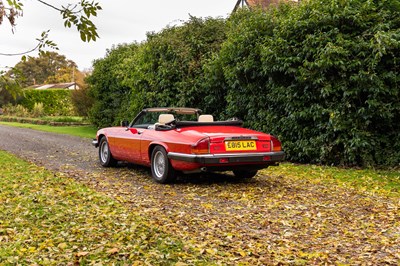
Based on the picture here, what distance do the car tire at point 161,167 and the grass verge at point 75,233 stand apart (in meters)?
1.34

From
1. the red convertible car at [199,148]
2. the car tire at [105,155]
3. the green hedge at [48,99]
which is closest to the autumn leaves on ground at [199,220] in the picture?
the red convertible car at [199,148]

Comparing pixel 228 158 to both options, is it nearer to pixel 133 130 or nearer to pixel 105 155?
pixel 133 130

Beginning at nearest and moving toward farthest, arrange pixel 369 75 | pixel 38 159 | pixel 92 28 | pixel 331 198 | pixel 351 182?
pixel 92 28
pixel 331 198
pixel 351 182
pixel 369 75
pixel 38 159

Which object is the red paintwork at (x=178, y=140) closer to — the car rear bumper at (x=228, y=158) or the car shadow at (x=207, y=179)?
the car rear bumper at (x=228, y=158)

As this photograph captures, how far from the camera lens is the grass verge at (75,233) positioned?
3.75 m

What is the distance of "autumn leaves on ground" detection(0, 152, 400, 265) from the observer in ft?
12.6

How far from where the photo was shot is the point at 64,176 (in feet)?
26.0

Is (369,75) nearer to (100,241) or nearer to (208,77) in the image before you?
(208,77)

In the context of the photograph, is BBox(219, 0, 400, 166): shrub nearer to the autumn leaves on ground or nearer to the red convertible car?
the autumn leaves on ground

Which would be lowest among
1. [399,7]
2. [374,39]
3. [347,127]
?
[347,127]

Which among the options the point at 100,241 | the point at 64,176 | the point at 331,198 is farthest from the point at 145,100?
the point at 100,241

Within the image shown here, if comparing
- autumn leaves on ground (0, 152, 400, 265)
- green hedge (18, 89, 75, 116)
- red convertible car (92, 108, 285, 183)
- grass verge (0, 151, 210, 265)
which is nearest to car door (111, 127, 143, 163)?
red convertible car (92, 108, 285, 183)

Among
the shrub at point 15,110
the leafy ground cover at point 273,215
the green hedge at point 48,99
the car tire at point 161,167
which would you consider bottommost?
the leafy ground cover at point 273,215

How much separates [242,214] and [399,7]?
6222 mm
